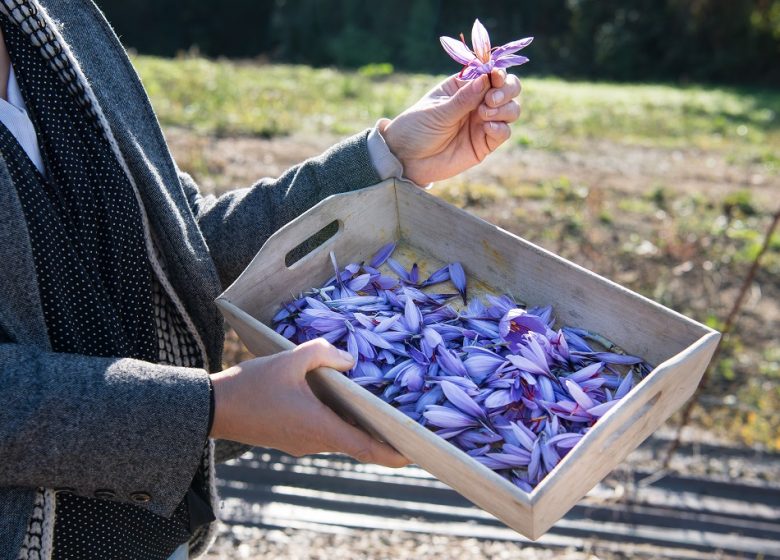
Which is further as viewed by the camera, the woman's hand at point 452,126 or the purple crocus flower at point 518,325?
the woman's hand at point 452,126

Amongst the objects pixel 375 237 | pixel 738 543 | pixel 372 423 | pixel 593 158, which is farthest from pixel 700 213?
pixel 372 423

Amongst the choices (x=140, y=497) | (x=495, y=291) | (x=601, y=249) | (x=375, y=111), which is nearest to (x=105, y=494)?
(x=140, y=497)

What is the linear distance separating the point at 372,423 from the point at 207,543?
554mm

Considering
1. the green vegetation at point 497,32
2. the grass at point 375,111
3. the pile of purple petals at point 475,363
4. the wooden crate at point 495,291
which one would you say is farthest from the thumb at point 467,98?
the green vegetation at point 497,32

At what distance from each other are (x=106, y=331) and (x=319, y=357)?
0.31 m

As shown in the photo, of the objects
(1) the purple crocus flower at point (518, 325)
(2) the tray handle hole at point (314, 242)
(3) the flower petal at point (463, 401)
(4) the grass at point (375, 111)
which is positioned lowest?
(4) the grass at point (375, 111)

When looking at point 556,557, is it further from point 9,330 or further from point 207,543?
point 9,330

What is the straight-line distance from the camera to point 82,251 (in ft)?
3.88

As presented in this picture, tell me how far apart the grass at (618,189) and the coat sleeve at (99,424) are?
101 inches

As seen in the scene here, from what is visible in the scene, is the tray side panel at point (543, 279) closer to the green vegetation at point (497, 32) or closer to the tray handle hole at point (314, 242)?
the tray handle hole at point (314, 242)

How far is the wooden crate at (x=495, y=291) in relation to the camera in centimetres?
107

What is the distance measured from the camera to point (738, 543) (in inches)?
111

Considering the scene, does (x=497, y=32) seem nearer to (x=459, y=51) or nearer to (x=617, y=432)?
(x=459, y=51)

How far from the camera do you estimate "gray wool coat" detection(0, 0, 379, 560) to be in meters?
1.03
